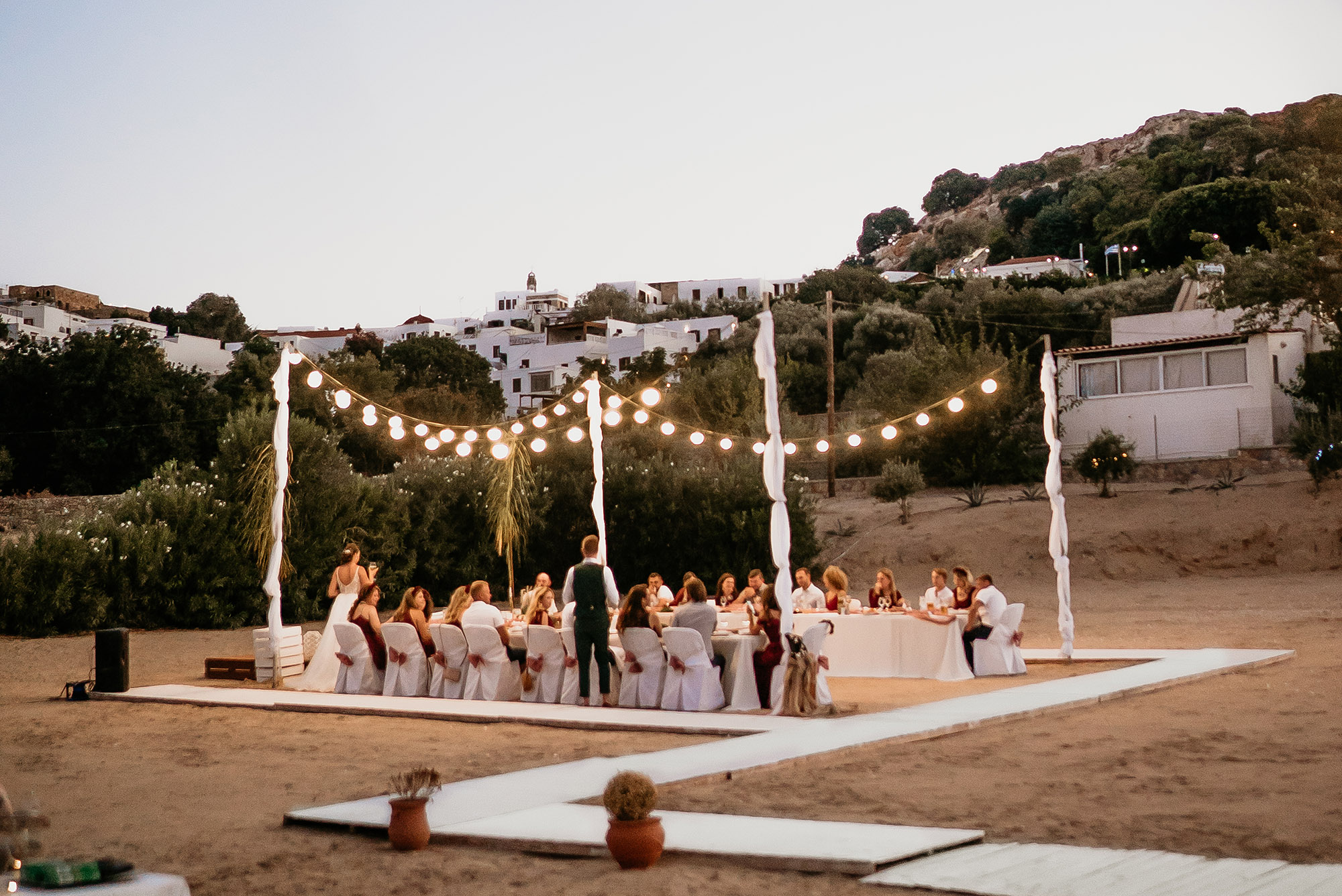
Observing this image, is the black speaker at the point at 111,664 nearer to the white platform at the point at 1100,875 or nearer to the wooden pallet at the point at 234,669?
→ the wooden pallet at the point at 234,669

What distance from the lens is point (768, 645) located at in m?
10.9

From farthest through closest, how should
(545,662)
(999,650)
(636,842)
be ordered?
1. (999,650)
2. (545,662)
3. (636,842)

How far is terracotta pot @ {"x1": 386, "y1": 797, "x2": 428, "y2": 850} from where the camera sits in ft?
19.6

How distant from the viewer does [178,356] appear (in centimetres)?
6681

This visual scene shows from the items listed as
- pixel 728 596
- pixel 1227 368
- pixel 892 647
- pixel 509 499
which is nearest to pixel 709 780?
pixel 892 647

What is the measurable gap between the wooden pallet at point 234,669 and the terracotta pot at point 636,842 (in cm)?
1027

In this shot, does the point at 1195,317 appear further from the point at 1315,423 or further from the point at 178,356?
the point at 178,356

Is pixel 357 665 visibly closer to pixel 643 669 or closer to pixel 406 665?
pixel 406 665

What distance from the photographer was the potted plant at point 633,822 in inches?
214

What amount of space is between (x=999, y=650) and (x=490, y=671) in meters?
5.45

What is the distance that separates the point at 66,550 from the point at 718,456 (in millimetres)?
15638

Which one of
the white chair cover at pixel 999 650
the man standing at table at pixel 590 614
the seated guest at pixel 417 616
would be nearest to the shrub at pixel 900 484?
the white chair cover at pixel 999 650

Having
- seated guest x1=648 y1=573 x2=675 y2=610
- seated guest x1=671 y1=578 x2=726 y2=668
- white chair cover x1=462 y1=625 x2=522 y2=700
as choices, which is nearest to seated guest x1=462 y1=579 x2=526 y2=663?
white chair cover x1=462 y1=625 x2=522 y2=700

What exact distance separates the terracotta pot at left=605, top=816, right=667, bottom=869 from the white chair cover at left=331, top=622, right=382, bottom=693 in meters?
7.67
